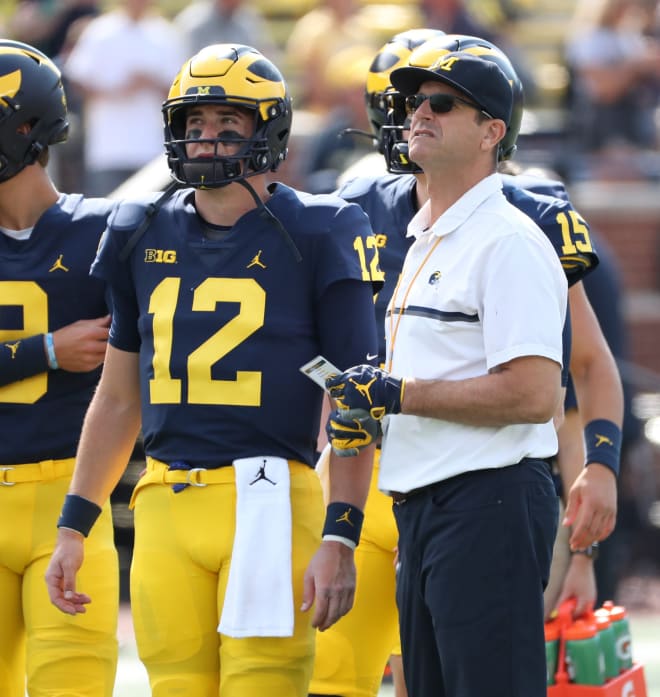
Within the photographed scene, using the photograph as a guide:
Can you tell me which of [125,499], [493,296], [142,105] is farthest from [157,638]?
[142,105]

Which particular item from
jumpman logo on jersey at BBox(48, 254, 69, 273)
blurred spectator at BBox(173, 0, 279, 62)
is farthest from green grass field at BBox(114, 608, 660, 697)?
blurred spectator at BBox(173, 0, 279, 62)

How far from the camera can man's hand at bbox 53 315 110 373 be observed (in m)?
4.20

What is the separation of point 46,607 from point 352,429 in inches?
44.2

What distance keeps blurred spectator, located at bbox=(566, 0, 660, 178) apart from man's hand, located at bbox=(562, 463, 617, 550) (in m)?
6.99

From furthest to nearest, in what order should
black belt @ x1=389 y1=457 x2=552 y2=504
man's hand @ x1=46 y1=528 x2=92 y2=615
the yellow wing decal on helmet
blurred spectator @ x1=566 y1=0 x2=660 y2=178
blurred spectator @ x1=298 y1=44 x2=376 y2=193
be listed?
blurred spectator @ x1=566 y1=0 x2=660 y2=178
blurred spectator @ x1=298 y1=44 x2=376 y2=193
the yellow wing decal on helmet
man's hand @ x1=46 y1=528 x2=92 y2=615
black belt @ x1=389 y1=457 x2=552 y2=504

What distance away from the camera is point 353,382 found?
3.38 metres

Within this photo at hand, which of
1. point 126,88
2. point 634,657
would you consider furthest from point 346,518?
point 126,88

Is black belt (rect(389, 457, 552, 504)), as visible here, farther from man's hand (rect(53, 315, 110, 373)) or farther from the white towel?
man's hand (rect(53, 315, 110, 373))

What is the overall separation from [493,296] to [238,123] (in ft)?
2.85

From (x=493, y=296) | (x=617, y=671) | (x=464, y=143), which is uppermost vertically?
(x=464, y=143)

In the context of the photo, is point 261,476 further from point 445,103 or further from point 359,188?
point 359,188

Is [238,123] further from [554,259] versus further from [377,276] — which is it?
[554,259]

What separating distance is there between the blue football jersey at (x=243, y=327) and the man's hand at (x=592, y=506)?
88 centimetres

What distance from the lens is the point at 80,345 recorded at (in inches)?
165
